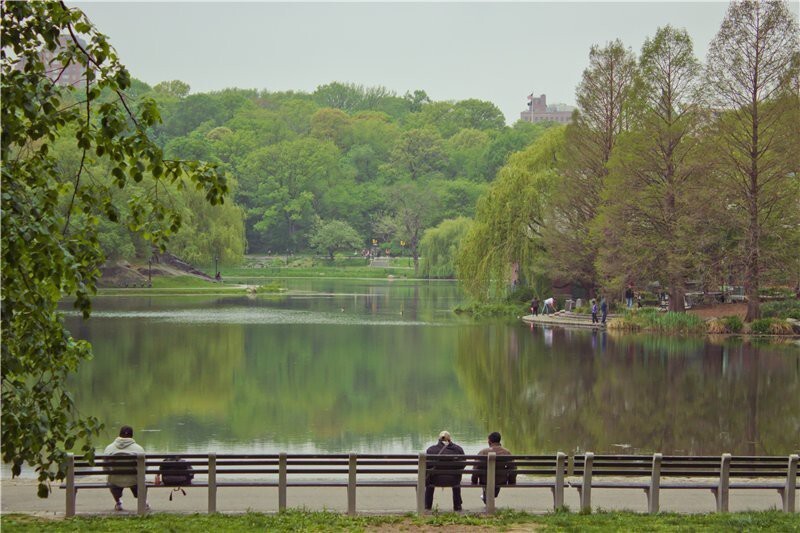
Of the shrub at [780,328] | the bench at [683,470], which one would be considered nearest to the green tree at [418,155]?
the shrub at [780,328]

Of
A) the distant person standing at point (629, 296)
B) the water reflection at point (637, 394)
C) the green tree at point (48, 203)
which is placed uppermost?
the green tree at point (48, 203)

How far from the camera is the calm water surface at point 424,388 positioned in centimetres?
2092

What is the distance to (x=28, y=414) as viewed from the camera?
28.2ft

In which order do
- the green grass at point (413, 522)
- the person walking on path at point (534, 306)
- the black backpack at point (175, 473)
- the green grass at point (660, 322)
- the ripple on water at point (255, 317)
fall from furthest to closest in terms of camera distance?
1. the person walking on path at point (534, 306)
2. the ripple on water at point (255, 317)
3. the green grass at point (660, 322)
4. the black backpack at point (175, 473)
5. the green grass at point (413, 522)

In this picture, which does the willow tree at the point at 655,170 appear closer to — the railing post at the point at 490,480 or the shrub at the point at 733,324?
the shrub at the point at 733,324

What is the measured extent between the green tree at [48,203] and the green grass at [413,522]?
256 centimetres

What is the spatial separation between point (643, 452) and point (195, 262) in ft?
219

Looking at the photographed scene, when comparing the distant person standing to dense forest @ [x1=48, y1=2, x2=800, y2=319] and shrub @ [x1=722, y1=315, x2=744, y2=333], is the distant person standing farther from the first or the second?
shrub @ [x1=722, y1=315, x2=744, y2=333]

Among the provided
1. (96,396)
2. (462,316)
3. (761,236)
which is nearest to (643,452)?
(96,396)

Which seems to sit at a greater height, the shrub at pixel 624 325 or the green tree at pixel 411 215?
the green tree at pixel 411 215

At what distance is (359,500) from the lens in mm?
13609

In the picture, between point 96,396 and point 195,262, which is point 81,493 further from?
point 195,262

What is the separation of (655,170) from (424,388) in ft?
81.1

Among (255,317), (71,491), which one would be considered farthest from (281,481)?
(255,317)
